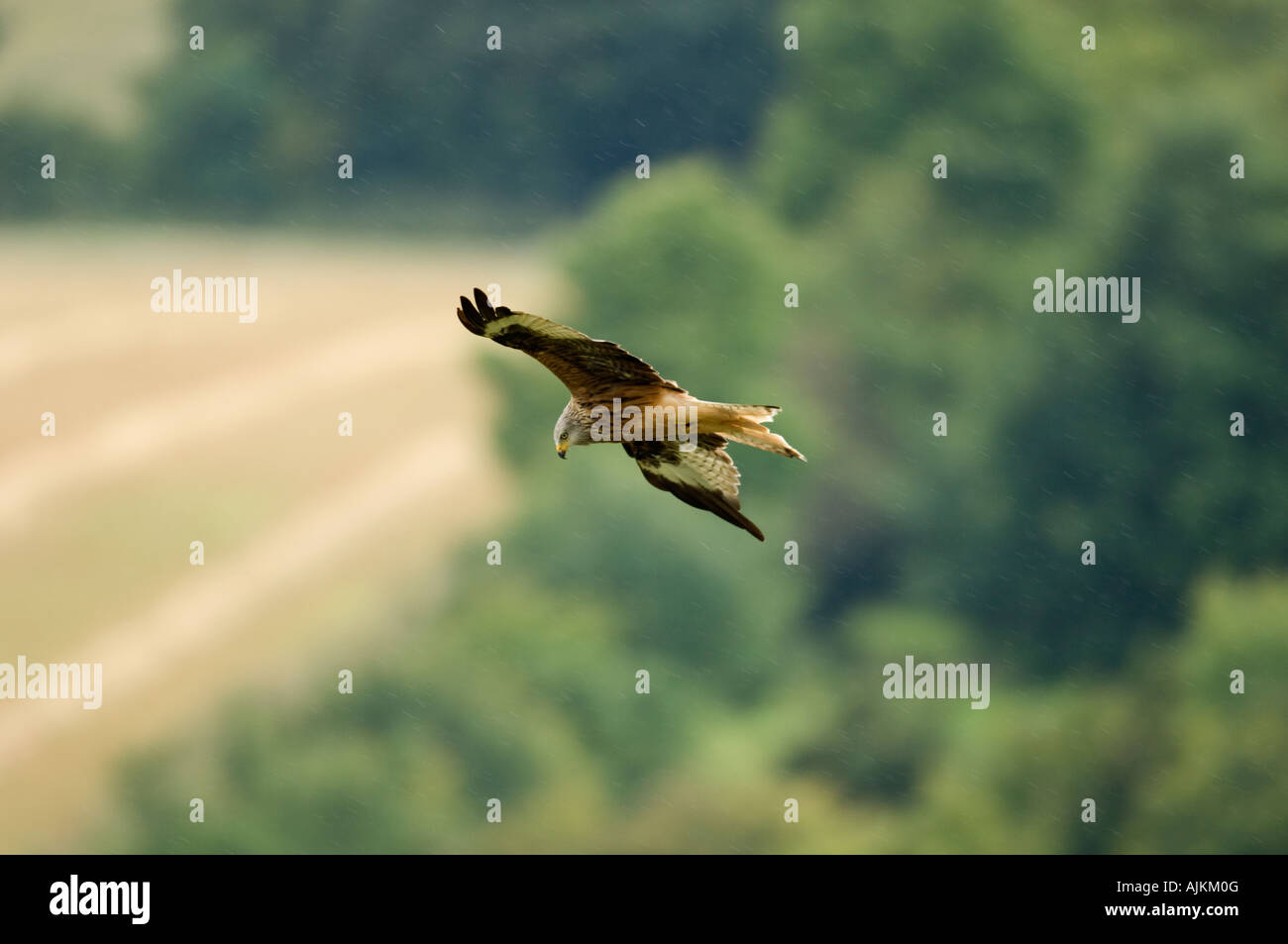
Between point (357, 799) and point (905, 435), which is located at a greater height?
point (905, 435)

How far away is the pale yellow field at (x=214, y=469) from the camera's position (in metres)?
33.5

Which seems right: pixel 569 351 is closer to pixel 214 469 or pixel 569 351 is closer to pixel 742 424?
pixel 742 424

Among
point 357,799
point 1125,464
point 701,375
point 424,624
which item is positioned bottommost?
point 357,799

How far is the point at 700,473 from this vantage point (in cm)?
923

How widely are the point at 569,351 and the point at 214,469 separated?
3199 cm

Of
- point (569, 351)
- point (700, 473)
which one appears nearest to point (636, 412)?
point (569, 351)

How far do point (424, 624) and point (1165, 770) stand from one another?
14.2m

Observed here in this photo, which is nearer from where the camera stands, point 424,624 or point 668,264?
point 424,624

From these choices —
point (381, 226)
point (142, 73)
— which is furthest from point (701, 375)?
point (142, 73)

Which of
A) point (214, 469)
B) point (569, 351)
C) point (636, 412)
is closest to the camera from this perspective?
point (569, 351)

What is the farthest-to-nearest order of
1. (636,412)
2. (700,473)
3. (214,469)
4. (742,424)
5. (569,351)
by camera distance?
(214,469) → (700,473) → (636,412) → (742,424) → (569,351)

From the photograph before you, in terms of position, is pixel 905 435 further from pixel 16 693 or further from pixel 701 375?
pixel 16 693

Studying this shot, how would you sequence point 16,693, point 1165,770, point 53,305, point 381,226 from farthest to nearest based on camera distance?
point 381,226 → point 53,305 → point 16,693 → point 1165,770

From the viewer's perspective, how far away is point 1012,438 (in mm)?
37625
